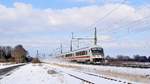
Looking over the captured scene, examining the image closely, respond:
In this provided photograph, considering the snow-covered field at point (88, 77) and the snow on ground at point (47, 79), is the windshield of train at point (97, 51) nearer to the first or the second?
the snow-covered field at point (88, 77)

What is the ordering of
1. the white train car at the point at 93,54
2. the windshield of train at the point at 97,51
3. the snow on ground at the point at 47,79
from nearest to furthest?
the snow on ground at the point at 47,79
the windshield of train at the point at 97,51
the white train car at the point at 93,54

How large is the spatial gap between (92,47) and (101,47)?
9.99ft

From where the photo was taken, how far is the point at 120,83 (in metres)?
23.7

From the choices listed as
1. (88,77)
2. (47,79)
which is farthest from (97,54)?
(47,79)

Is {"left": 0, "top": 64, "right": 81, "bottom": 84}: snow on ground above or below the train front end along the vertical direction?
below

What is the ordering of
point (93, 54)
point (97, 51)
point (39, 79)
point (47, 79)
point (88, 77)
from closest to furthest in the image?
point (39, 79) → point (47, 79) → point (88, 77) → point (93, 54) → point (97, 51)

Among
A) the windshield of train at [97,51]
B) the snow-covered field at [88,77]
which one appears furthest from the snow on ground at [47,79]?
the windshield of train at [97,51]

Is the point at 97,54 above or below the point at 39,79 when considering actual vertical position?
above

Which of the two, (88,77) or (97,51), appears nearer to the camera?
(88,77)

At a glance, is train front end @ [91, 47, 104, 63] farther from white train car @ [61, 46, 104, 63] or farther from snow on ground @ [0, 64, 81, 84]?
snow on ground @ [0, 64, 81, 84]

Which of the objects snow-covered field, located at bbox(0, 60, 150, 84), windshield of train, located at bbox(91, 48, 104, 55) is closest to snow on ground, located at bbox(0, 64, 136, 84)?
snow-covered field, located at bbox(0, 60, 150, 84)

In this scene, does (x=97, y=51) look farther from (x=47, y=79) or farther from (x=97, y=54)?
(x=47, y=79)

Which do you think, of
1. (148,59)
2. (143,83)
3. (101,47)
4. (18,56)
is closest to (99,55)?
(101,47)

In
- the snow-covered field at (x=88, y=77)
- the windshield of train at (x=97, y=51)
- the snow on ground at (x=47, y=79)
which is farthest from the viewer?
the windshield of train at (x=97, y=51)
